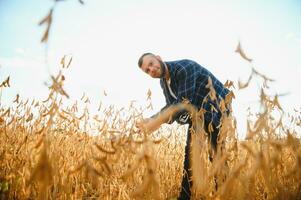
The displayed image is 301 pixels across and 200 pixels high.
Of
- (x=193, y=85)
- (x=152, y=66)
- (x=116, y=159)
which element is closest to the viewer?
(x=116, y=159)

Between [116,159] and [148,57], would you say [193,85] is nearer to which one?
[148,57]

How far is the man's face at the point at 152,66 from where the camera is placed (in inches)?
93.2

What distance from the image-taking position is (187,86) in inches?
86.4

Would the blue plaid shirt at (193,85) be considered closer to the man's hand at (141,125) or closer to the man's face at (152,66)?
the man's face at (152,66)

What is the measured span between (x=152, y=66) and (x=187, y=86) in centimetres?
41

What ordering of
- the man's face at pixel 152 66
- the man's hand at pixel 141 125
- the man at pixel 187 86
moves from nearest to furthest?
the man's hand at pixel 141 125, the man at pixel 187 86, the man's face at pixel 152 66

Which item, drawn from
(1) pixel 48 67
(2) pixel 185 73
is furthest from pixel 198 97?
(1) pixel 48 67

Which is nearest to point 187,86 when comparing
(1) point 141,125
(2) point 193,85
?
(2) point 193,85

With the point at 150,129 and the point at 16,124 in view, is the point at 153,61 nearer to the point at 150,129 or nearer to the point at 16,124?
the point at 150,129

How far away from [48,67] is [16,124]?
5.79ft

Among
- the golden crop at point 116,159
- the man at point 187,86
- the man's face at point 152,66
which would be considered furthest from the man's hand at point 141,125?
the man's face at point 152,66

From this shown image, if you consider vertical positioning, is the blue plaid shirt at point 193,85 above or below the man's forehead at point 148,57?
below

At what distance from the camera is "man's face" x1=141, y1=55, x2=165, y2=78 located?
2.37 meters

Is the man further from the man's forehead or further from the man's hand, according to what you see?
the man's hand
